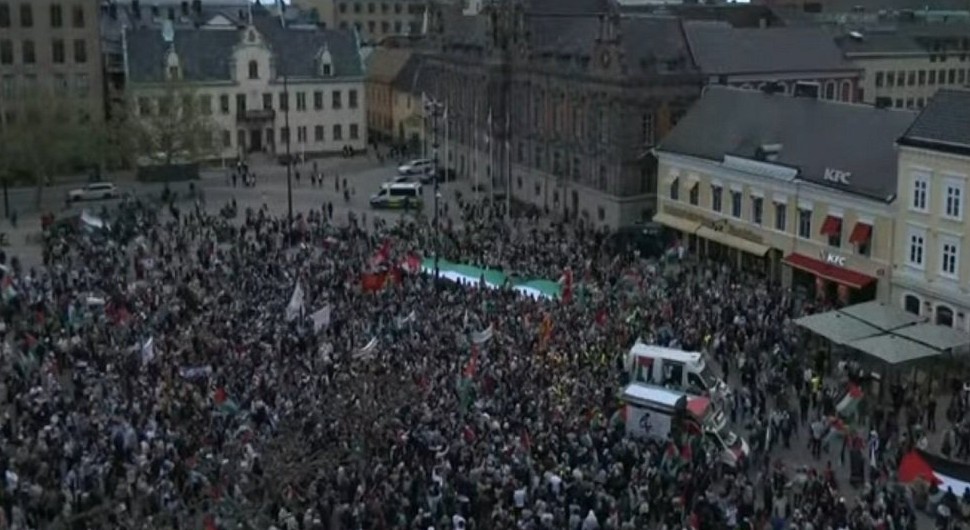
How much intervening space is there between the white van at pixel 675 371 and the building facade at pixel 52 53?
49761mm

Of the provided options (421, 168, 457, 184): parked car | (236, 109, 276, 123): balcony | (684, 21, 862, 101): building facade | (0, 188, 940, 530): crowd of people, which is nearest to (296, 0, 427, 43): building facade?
(236, 109, 276, 123): balcony

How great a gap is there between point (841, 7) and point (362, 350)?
94.5 meters

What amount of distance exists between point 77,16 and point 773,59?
4173 cm

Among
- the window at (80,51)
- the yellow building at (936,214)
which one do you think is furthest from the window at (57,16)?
the yellow building at (936,214)

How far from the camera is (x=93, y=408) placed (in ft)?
Answer: 98.0

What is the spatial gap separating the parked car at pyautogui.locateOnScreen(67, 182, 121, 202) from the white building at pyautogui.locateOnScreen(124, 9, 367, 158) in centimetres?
933

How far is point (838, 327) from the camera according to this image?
122 ft

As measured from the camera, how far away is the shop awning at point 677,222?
54.0 m

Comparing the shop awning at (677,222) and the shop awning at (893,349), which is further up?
the shop awning at (677,222)

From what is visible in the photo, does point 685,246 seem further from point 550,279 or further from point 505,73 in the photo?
point 505,73

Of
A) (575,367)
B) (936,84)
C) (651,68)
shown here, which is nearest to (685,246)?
(651,68)

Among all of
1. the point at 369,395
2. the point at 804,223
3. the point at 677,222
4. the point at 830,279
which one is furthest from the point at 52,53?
the point at 369,395

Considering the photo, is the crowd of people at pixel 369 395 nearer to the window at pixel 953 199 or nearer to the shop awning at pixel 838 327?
the shop awning at pixel 838 327

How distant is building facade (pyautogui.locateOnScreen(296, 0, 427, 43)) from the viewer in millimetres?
137875
